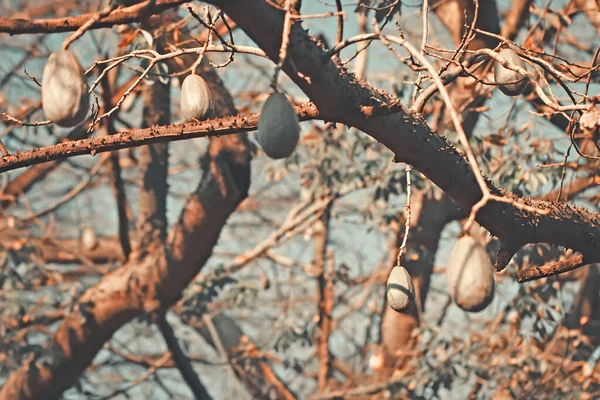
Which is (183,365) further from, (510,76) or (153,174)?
(510,76)

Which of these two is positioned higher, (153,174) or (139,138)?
(153,174)

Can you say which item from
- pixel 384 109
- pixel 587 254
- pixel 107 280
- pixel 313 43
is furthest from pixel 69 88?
pixel 107 280

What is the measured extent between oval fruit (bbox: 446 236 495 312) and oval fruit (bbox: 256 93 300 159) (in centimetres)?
22

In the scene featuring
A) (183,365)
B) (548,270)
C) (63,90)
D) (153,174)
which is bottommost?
(548,270)

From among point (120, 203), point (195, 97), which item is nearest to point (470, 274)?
point (195, 97)

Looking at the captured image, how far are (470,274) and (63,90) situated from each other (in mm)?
491

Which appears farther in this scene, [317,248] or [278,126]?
[317,248]

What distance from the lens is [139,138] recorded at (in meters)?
1.33

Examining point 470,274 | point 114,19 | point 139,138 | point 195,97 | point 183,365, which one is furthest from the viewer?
point 183,365

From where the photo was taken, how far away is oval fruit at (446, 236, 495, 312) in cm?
92

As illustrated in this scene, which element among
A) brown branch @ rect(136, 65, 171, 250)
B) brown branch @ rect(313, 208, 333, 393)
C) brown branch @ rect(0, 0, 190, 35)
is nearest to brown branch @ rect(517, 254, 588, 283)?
brown branch @ rect(0, 0, 190, 35)

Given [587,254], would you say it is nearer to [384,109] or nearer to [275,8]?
[384,109]

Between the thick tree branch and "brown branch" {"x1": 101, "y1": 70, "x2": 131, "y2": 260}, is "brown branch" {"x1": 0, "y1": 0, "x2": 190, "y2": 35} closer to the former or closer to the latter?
the thick tree branch

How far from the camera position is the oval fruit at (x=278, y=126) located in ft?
3.03
